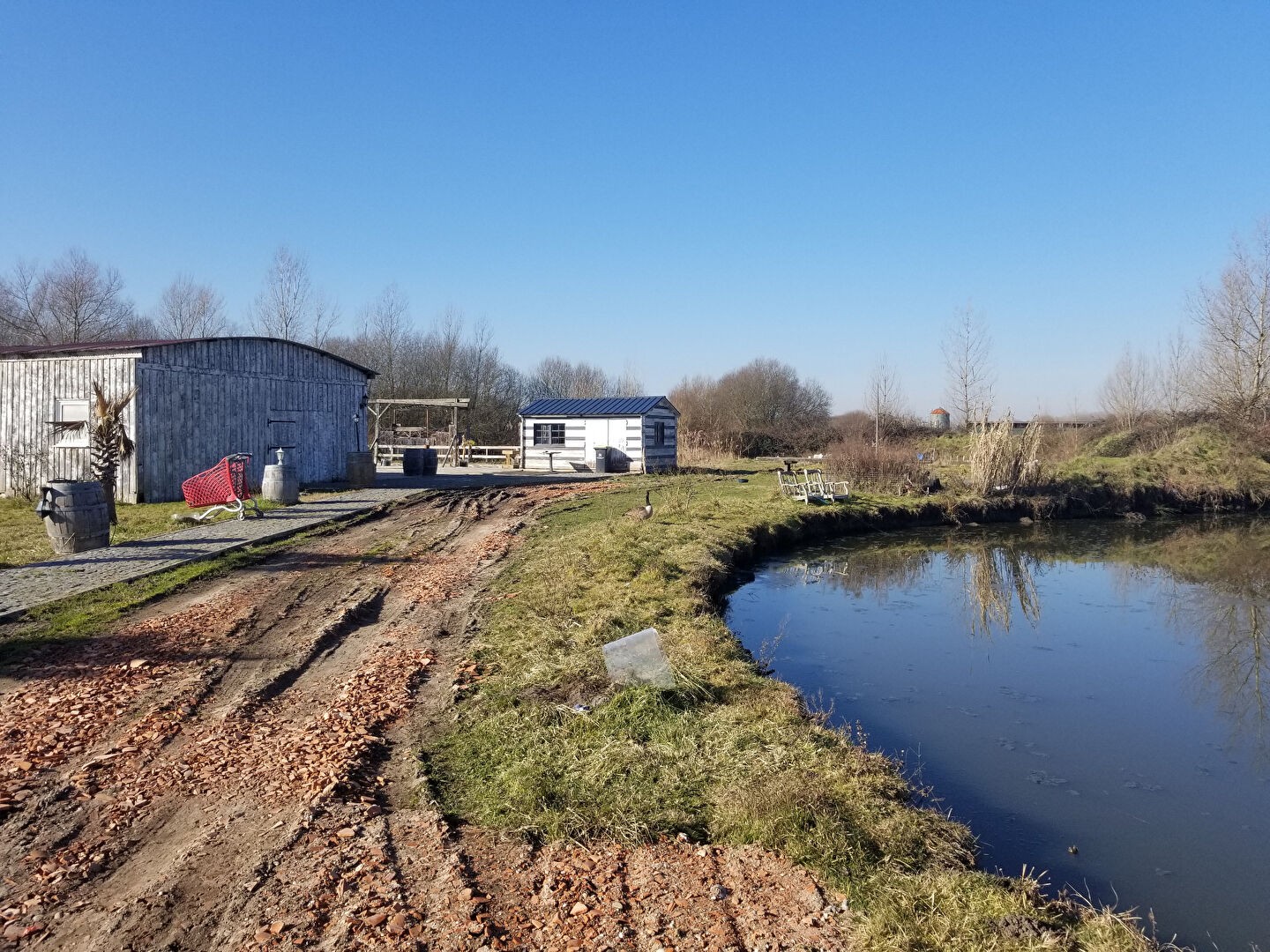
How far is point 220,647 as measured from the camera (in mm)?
7516

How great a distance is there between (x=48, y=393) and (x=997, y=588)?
65.6ft

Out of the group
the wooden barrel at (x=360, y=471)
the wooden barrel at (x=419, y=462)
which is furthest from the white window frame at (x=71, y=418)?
the wooden barrel at (x=419, y=462)

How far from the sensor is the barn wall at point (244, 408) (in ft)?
60.5

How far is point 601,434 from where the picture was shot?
31.2m

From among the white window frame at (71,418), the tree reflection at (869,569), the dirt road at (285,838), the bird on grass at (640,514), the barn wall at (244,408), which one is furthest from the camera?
the white window frame at (71,418)

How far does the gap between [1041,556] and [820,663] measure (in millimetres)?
10466

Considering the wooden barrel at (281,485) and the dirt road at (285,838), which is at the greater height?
the wooden barrel at (281,485)

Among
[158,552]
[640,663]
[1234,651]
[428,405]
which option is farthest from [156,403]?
[1234,651]

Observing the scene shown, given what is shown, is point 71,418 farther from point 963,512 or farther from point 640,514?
point 963,512

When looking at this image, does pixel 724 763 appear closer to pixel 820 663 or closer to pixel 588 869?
pixel 588 869

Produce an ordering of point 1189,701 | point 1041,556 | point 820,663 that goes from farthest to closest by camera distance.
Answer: point 1041,556 < point 820,663 < point 1189,701

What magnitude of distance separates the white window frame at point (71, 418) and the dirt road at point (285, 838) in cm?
1352

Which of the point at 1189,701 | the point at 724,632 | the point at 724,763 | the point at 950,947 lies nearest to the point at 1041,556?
the point at 1189,701

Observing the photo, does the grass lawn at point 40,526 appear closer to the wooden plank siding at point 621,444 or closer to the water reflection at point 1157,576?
the water reflection at point 1157,576
